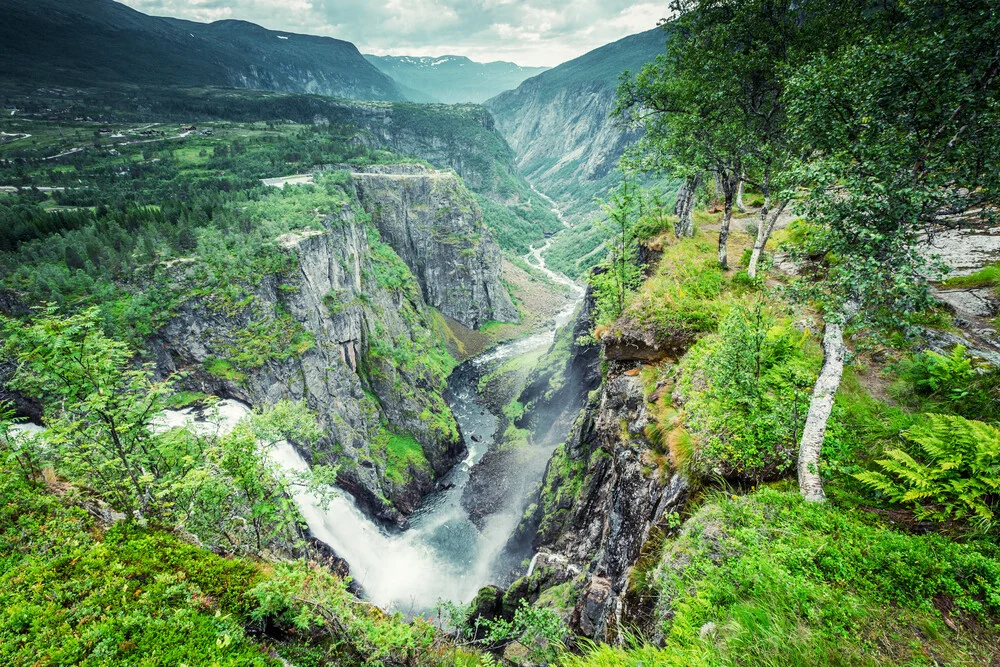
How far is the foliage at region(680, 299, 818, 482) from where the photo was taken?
26.9 feet

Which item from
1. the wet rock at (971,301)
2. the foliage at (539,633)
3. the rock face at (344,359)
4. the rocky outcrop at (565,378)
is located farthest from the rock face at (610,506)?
the rock face at (344,359)

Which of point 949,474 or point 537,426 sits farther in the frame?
point 537,426

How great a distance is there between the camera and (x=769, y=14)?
13.8 m

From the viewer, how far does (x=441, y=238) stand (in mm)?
89562

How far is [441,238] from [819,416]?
289 ft

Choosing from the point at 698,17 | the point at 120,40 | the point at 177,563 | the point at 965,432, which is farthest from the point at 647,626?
the point at 120,40

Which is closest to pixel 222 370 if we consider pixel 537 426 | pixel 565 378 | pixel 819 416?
pixel 537 426

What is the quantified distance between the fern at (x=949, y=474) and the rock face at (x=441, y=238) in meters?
86.7

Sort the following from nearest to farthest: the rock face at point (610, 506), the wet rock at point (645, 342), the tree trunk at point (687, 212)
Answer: the rock face at point (610, 506) < the wet rock at point (645, 342) < the tree trunk at point (687, 212)

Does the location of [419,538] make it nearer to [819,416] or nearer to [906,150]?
[819,416]

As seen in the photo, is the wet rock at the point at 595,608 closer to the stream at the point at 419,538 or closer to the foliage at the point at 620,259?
the foliage at the point at 620,259

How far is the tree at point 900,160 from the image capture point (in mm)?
6246

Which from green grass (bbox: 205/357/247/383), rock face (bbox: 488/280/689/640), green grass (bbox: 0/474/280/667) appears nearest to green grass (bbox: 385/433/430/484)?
green grass (bbox: 205/357/247/383)

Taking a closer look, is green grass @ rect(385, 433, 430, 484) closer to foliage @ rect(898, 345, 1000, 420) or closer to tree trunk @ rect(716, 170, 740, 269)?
tree trunk @ rect(716, 170, 740, 269)
